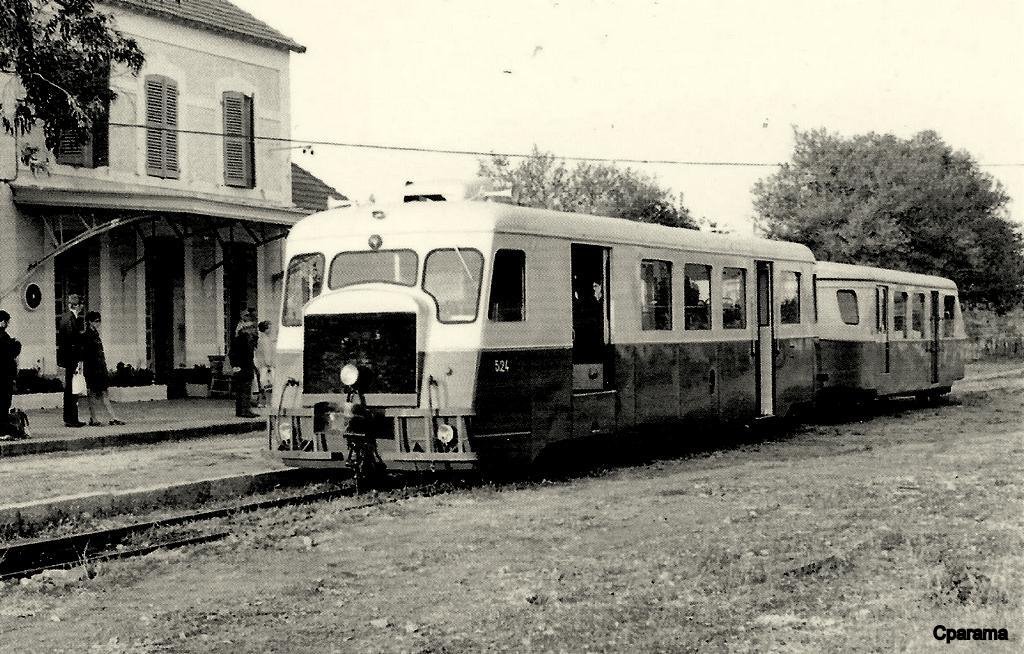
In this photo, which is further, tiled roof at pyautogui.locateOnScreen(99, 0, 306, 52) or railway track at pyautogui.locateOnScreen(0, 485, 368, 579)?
tiled roof at pyautogui.locateOnScreen(99, 0, 306, 52)

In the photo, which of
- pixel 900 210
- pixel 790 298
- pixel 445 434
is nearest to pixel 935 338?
pixel 790 298

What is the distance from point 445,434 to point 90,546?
3.36 metres

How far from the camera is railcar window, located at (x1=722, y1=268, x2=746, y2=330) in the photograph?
618 inches

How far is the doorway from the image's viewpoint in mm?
23750

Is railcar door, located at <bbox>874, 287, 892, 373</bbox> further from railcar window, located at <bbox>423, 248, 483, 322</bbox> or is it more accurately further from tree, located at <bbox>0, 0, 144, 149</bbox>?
tree, located at <bbox>0, 0, 144, 149</bbox>

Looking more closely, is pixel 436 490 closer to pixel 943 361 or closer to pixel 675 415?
pixel 675 415

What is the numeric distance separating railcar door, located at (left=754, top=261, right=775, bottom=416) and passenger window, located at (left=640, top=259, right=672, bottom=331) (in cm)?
260

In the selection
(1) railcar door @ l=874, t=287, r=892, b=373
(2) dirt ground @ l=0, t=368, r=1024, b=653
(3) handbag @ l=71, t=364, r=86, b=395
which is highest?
(1) railcar door @ l=874, t=287, r=892, b=373

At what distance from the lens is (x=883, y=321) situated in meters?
21.3

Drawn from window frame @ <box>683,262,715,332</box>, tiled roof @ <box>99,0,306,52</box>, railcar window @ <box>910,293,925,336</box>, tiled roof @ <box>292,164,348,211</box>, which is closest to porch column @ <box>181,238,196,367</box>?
tiled roof @ <box>292,164,348,211</box>

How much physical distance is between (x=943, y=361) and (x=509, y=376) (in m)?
14.7

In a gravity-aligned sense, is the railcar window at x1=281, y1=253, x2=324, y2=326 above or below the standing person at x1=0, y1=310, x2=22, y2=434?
above

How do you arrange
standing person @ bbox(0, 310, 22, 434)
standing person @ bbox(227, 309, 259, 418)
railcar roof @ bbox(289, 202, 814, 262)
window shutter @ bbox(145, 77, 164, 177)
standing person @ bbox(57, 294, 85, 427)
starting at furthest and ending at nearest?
window shutter @ bbox(145, 77, 164, 177), standing person @ bbox(227, 309, 259, 418), standing person @ bbox(57, 294, 85, 427), standing person @ bbox(0, 310, 22, 434), railcar roof @ bbox(289, 202, 814, 262)

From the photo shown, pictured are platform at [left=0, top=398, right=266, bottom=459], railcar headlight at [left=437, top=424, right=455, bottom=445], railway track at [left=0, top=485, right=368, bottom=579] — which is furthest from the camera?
platform at [left=0, top=398, right=266, bottom=459]
